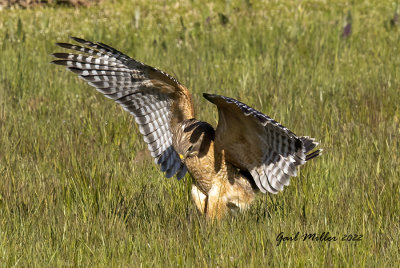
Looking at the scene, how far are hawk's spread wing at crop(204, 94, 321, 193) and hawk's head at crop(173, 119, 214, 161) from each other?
3.2 inches

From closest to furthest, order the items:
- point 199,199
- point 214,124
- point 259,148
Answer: point 259,148 < point 199,199 < point 214,124

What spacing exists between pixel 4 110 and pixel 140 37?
3.09 meters

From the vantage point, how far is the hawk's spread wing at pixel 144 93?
4.35 m

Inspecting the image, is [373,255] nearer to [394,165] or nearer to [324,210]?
Result: [324,210]

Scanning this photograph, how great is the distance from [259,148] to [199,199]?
1.46ft

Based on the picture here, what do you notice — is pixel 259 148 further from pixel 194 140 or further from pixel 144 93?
pixel 144 93

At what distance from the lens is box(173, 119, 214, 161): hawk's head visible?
413cm

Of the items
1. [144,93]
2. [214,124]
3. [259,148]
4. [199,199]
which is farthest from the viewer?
[214,124]

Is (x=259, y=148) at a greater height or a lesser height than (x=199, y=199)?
greater

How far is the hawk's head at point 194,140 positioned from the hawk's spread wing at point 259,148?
8 centimetres

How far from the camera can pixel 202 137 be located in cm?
414

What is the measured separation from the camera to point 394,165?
4.68 metres

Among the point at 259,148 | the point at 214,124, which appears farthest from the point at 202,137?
the point at 214,124

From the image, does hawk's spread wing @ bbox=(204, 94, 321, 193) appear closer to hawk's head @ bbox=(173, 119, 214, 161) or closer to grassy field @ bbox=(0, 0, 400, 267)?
hawk's head @ bbox=(173, 119, 214, 161)
